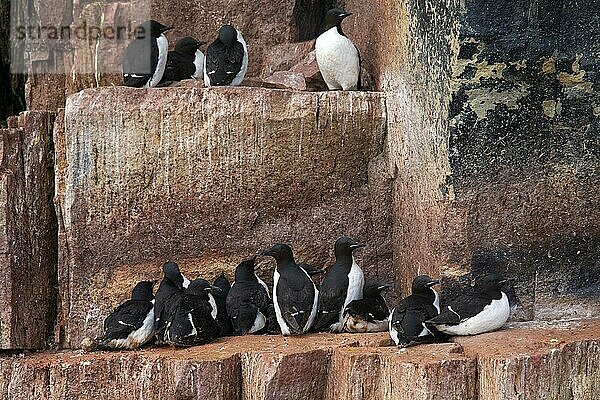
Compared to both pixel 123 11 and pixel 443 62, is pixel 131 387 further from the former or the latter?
pixel 123 11

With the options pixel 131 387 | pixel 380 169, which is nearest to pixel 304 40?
pixel 380 169

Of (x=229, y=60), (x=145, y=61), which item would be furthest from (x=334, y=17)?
(x=145, y=61)

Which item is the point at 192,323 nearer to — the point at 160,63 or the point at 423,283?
the point at 423,283

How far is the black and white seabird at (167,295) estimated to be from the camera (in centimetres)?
932

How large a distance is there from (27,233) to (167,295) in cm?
137

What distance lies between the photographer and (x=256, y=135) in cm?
1000

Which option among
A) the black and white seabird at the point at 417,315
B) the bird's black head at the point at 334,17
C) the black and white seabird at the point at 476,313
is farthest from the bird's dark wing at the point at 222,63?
the black and white seabird at the point at 476,313

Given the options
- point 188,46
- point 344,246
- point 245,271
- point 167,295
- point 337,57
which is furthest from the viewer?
point 188,46

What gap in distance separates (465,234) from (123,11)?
4564 millimetres

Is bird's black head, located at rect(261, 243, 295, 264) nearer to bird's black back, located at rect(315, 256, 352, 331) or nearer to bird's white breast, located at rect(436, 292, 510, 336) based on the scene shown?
bird's black back, located at rect(315, 256, 352, 331)

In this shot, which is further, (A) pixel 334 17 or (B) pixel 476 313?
(A) pixel 334 17

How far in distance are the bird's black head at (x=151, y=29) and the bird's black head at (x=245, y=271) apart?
2.43 m

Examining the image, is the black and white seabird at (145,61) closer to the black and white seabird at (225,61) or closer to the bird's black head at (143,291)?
the black and white seabird at (225,61)

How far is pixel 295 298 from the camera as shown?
9344 mm
